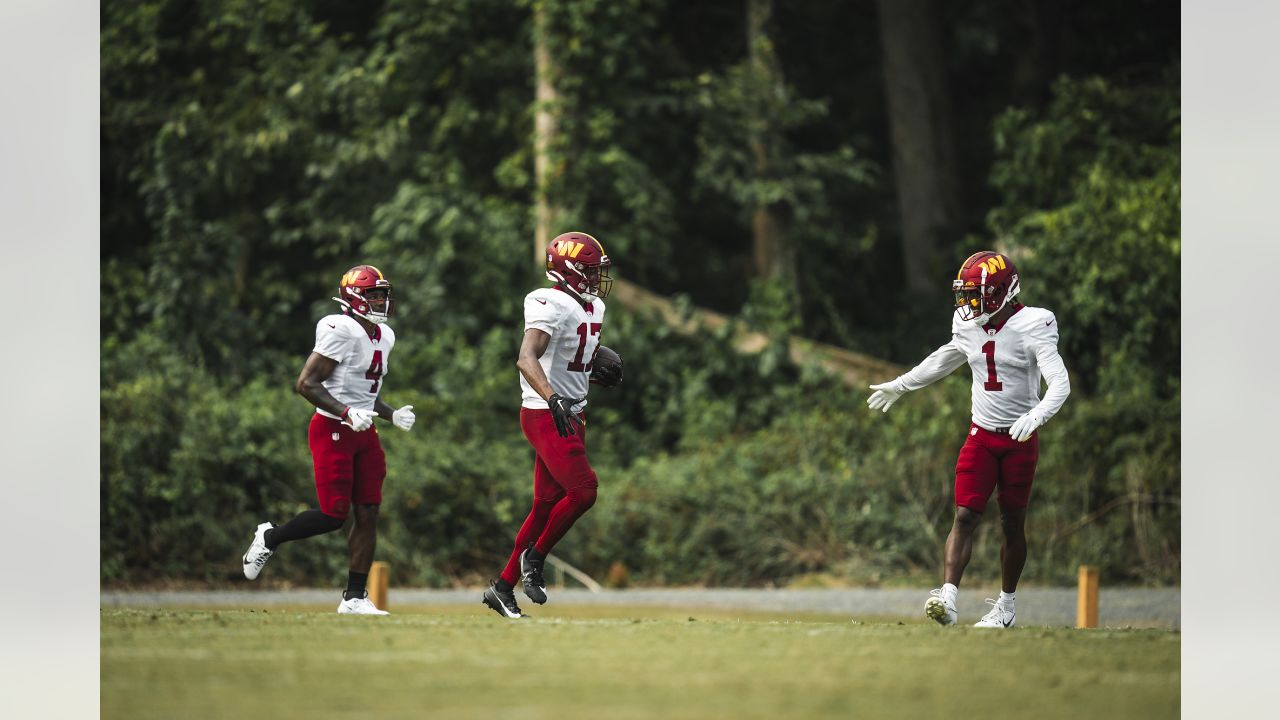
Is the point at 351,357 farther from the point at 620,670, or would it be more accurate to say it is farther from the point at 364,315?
the point at 620,670

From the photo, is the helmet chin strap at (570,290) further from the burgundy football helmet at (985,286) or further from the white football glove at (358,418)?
the burgundy football helmet at (985,286)

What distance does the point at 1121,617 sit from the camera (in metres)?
13.6

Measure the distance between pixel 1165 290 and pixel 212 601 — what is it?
33.2 ft

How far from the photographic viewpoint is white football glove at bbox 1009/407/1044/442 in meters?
8.89

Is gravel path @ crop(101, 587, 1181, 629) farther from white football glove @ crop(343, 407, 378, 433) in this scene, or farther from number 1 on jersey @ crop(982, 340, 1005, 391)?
white football glove @ crop(343, 407, 378, 433)

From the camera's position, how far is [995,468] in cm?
934

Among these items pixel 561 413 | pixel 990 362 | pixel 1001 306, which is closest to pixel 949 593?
pixel 990 362

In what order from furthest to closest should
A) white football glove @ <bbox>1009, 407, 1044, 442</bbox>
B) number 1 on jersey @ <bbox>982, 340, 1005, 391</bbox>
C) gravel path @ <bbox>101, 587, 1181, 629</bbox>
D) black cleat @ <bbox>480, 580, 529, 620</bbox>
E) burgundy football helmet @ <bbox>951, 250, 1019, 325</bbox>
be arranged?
gravel path @ <bbox>101, 587, 1181, 629</bbox>, black cleat @ <bbox>480, 580, 529, 620</bbox>, number 1 on jersey @ <bbox>982, 340, 1005, 391</bbox>, burgundy football helmet @ <bbox>951, 250, 1019, 325</bbox>, white football glove @ <bbox>1009, 407, 1044, 442</bbox>

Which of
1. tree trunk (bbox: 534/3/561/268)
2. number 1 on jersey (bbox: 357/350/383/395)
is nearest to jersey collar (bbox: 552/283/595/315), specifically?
number 1 on jersey (bbox: 357/350/383/395)

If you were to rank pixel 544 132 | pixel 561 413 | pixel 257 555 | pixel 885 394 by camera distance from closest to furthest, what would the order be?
pixel 561 413, pixel 257 555, pixel 885 394, pixel 544 132

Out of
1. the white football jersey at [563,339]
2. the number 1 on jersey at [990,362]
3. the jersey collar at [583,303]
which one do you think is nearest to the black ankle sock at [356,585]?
the white football jersey at [563,339]

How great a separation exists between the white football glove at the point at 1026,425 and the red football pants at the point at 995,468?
34 centimetres

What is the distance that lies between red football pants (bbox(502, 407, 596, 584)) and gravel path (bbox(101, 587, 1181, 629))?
4692mm

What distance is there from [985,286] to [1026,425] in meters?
0.82
